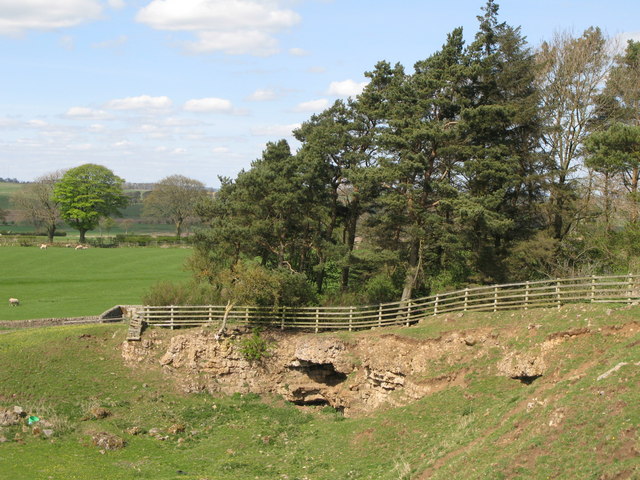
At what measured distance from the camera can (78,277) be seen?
5153cm

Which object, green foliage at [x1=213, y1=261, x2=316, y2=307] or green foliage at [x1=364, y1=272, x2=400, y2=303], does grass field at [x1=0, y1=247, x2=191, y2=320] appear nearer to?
green foliage at [x1=213, y1=261, x2=316, y2=307]

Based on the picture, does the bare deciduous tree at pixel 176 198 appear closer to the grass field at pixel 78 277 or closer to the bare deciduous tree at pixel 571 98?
the grass field at pixel 78 277

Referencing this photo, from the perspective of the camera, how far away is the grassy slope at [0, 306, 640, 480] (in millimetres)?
13211

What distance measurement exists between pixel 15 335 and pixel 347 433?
16986 mm

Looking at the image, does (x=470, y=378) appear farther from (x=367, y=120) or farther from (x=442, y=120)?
(x=367, y=120)

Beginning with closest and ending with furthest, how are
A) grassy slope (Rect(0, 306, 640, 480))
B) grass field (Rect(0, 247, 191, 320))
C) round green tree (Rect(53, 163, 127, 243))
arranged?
grassy slope (Rect(0, 306, 640, 480))
grass field (Rect(0, 247, 191, 320))
round green tree (Rect(53, 163, 127, 243))

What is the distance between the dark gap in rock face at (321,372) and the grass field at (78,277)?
12.8 meters

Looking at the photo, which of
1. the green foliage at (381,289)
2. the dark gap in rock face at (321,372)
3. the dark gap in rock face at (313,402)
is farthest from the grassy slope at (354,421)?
the green foliage at (381,289)

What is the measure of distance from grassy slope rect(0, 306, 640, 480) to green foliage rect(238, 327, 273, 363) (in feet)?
6.23

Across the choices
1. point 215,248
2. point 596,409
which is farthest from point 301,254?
point 596,409

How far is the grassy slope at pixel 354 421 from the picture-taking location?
43.3 feet

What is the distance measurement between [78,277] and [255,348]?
31.3m

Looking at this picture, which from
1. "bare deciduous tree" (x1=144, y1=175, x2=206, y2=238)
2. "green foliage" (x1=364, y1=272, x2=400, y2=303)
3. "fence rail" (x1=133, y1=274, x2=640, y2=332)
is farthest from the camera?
"bare deciduous tree" (x1=144, y1=175, x2=206, y2=238)

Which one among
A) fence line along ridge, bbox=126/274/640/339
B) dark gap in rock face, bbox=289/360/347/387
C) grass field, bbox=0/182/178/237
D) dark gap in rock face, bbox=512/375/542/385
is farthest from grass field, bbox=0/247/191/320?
grass field, bbox=0/182/178/237
